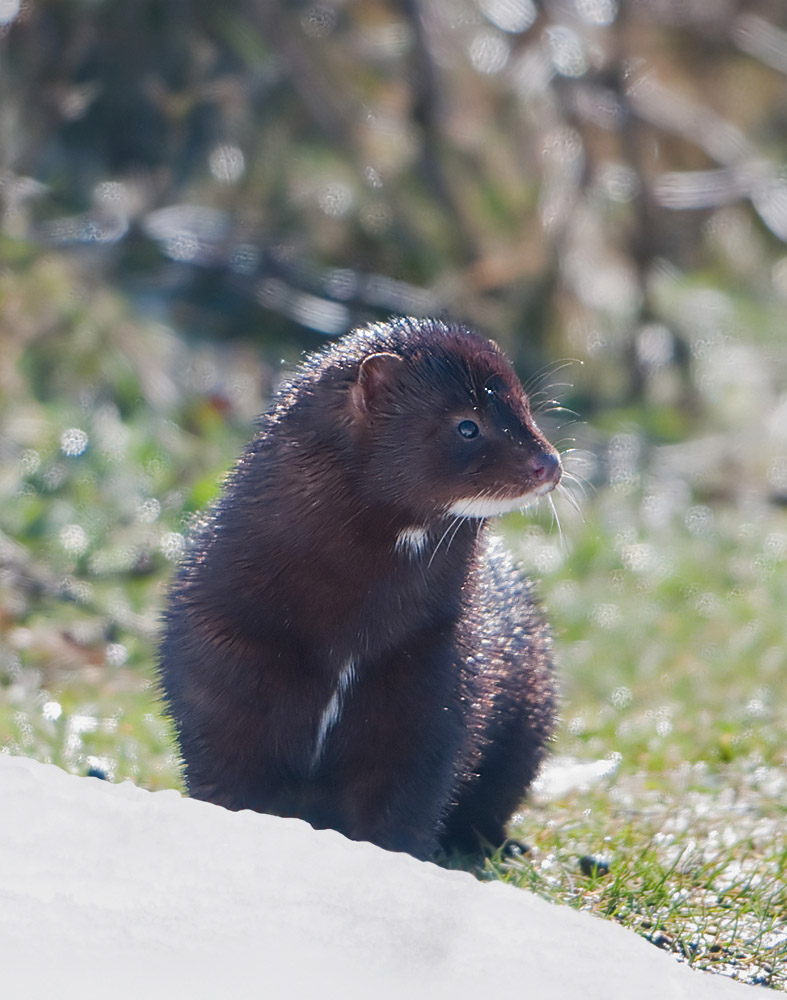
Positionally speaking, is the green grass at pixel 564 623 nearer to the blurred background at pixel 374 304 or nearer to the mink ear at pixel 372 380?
the blurred background at pixel 374 304

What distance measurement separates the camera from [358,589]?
10.9 ft

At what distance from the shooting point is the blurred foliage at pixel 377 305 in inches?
225

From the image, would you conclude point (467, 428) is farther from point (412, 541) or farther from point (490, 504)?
point (412, 541)

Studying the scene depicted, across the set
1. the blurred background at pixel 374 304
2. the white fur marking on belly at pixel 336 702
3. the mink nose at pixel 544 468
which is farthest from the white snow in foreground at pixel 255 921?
the blurred background at pixel 374 304

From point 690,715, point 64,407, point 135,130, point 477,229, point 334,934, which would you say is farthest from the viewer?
point 477,229

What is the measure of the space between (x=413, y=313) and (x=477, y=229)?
2.88 feet

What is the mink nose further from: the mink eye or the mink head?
the mink eye

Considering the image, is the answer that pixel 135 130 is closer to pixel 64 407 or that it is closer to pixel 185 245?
pixel 185 245

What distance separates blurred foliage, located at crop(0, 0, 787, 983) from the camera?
571 centimetres

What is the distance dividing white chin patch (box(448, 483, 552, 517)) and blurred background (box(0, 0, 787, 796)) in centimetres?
145

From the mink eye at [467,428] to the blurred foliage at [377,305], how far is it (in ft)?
4.43

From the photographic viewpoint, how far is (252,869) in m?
2.62

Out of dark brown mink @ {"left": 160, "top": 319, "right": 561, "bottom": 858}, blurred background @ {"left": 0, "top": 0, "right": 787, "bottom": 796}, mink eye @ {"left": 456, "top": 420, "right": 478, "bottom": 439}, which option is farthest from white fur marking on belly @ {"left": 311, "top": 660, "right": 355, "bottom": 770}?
blurred background @ {"left": 0, "top": 0, "right": 787, "bottom": 796}

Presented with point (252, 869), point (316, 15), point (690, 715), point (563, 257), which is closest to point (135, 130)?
point (316, 15)
